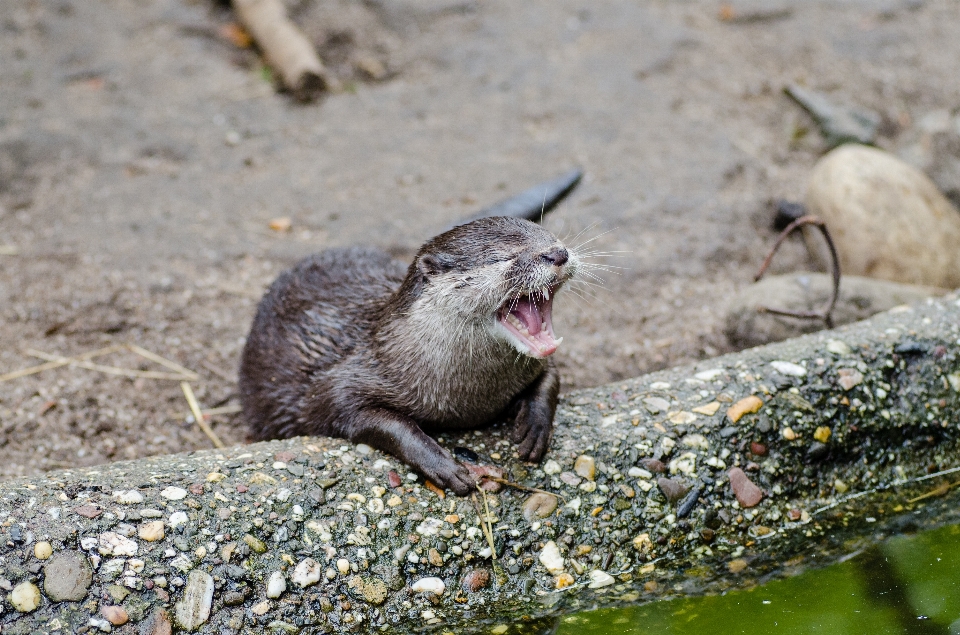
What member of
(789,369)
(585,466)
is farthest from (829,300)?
(585,466)

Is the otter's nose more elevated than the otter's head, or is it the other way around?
the otter's nose

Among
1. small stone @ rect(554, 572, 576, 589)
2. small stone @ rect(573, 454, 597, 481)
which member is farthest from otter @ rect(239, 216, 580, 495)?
small stone @ rect(554, 572, 576, 589)

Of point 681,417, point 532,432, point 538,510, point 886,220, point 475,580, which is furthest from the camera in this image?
point 886,220

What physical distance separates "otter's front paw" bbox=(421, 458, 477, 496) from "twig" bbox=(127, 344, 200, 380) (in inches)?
57.0

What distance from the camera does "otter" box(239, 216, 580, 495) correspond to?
2.53m

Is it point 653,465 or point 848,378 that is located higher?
point 848,378

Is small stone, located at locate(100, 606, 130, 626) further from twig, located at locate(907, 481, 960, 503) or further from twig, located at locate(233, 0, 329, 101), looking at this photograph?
twig, located at locate(233, 0, 329, 101)

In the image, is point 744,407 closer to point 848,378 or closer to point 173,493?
point 848,378

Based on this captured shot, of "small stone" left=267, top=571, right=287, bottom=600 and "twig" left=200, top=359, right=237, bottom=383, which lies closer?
"small stone" left=267, top=571, right=287, bottom=600

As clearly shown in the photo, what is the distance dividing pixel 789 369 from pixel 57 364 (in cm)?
255

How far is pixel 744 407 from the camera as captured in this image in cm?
287

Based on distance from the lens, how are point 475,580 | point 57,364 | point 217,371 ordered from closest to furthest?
point 475,580
point 57,364
point 217,371

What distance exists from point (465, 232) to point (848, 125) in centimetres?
322

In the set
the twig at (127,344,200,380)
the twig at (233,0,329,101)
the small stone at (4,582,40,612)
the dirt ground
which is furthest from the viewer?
the twig at (233,0,329,101)
